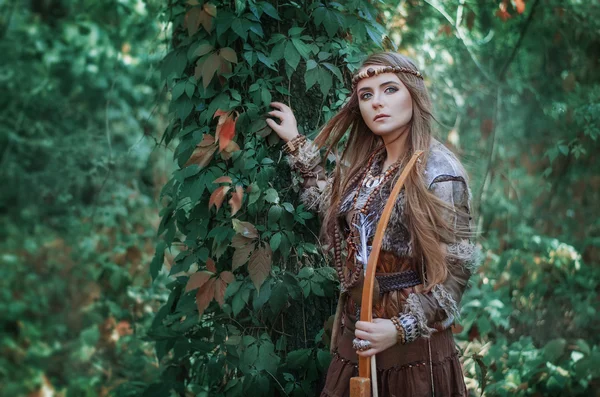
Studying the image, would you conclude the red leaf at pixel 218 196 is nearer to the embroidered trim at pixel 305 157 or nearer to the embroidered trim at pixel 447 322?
the embroidered trim at pixel 305 157

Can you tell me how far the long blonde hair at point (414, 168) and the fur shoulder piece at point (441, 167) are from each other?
A: 23mm

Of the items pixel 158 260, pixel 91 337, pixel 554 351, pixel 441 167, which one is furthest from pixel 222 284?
pixel 91 337

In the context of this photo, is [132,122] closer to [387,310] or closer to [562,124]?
[562,124]

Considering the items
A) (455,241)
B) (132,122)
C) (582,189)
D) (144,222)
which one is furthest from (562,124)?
(132,122)

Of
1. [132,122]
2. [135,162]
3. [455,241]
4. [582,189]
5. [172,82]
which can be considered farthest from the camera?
[132,122]

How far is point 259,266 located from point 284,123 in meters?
0.60

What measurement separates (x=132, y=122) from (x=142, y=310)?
316 cm

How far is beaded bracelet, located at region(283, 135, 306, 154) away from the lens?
3020 millimetres

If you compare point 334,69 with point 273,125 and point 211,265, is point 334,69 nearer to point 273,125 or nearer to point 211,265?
point 273,125

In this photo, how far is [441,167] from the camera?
251cm

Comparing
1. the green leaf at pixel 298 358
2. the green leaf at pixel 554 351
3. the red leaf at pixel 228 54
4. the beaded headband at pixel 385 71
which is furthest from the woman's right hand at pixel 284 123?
the green leaf at pixel 554 351

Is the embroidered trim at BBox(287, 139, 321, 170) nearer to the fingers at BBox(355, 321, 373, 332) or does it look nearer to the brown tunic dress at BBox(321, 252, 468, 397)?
the brown tunic dress at BBox(321, 252, 468, 397)

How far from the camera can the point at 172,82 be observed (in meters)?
3.36

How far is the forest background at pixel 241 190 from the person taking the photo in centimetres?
305
